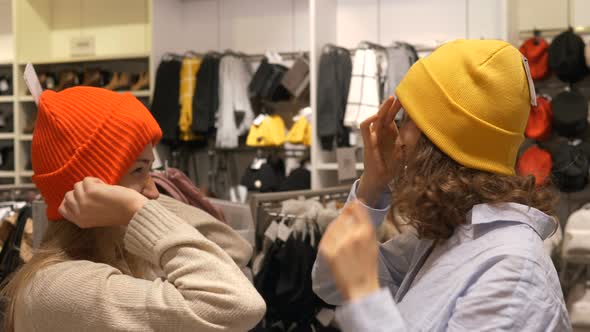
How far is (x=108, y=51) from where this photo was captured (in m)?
5.61

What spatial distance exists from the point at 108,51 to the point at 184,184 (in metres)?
3.66

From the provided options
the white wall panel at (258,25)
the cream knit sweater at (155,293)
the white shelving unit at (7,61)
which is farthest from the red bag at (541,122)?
the white shelving unit at (7,61)

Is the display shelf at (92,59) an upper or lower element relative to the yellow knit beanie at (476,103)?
upper

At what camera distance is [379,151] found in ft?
4.61

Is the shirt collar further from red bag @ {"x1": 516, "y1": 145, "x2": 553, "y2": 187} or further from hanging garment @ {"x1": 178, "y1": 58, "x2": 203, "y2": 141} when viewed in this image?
hanging garment @ {"x1": 178, "y1": 58, "x2": 203, "y2": 141}

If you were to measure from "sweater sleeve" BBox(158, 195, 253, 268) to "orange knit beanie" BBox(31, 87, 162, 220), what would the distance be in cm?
60

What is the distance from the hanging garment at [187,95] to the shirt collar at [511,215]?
3937 millimetres

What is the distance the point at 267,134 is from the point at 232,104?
36 cm

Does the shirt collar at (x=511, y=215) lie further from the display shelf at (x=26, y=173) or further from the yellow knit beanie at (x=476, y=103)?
the display shelf at (x=26, y=173)

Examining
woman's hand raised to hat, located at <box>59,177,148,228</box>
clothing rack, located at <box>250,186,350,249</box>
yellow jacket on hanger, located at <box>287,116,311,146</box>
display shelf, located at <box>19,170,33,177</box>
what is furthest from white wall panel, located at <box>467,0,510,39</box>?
woman's hand raised to hat, located at <box>59,177,148,228</box>

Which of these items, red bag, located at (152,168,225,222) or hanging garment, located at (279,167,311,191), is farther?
hanging garment, located at (279,167,311,191)

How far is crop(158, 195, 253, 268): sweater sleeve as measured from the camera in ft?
6.37

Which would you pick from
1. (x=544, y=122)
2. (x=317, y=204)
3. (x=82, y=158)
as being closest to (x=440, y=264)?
(x=82, y=158)

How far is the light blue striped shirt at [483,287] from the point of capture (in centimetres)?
95
